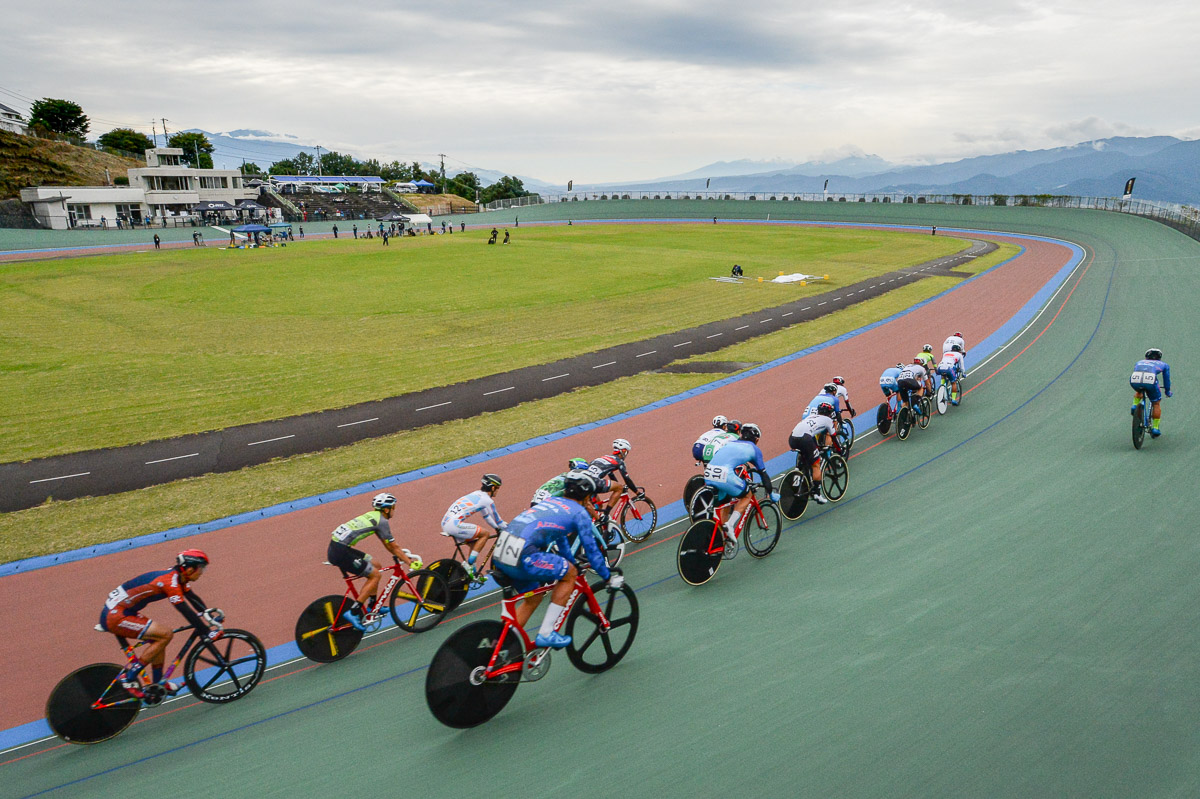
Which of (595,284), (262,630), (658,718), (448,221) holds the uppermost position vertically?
(448,221)

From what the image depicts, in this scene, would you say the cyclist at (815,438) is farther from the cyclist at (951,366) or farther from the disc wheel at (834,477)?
the cyclist at (951,366)

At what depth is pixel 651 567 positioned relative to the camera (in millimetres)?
8656

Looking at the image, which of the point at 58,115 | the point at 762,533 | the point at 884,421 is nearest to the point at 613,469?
the point at 762,533

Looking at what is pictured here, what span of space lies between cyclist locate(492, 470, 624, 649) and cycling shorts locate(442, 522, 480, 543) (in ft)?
6.80

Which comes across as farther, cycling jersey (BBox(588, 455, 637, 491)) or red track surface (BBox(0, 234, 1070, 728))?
cycling jersey (BBox(588, 455, 637, 491))

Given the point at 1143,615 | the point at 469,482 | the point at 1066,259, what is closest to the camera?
the point at 1143,615

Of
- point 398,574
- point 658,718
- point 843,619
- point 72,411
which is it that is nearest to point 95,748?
point 398,574

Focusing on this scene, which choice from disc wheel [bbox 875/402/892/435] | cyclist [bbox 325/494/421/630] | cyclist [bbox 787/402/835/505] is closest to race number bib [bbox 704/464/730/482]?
cyclist [bbox 787/402/835/505]

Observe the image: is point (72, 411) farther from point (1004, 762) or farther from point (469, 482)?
point (1004, 762)

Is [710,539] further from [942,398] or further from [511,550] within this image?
[942,398]

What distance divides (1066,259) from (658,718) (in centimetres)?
4447

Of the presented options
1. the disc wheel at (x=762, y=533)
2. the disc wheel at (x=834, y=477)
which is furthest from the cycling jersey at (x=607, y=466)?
the disc wheel at (x=834, y=477)

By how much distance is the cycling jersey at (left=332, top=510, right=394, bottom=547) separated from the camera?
6.73 m

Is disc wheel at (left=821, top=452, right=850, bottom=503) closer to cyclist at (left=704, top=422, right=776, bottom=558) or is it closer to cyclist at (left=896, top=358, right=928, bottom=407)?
cyclist at (left=704, top=422, right=776, bottom=558)
